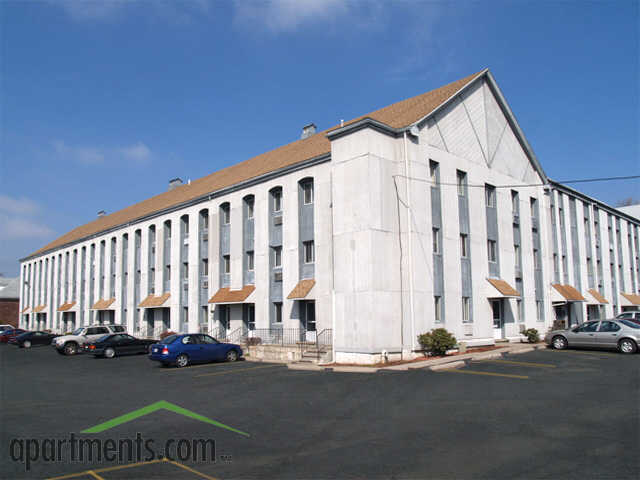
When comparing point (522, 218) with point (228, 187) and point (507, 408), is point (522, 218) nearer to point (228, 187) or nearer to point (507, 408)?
point (228, 187)

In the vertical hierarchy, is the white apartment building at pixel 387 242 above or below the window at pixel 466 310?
above

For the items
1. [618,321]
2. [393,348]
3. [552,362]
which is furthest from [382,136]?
[618,321]

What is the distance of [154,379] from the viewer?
57.5 ft

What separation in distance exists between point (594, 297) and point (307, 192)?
2383cm

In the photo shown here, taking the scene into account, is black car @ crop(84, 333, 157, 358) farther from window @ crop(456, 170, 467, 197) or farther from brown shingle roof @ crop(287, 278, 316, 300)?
window @ crop(456, 170, 467, 197)

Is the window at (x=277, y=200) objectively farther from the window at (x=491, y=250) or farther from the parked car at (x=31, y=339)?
the parked car at (x=31, y=339)

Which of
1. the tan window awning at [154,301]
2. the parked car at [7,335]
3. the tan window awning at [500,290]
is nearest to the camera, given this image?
the tan window awning at [500,290]

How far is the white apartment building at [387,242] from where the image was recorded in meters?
20.3

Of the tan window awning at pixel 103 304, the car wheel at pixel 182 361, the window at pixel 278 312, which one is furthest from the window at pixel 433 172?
the tan window awning at pixel 103 304

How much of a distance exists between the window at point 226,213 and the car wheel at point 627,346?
70.9 feet

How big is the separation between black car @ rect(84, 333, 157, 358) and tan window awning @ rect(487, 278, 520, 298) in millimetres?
19847

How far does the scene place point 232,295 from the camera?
2842 cm

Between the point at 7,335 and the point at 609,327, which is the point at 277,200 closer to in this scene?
the point at 609,327

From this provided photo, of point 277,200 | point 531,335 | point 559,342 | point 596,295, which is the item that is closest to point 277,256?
point 277,200
